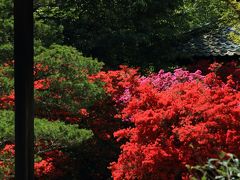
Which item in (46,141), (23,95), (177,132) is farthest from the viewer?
(46,141)

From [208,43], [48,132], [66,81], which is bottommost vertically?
[48,132]

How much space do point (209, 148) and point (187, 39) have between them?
916 cm

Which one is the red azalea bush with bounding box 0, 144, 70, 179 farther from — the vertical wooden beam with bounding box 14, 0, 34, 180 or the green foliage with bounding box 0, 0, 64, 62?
the vertical wooden beam with bounding box 14, 0, 34, 180

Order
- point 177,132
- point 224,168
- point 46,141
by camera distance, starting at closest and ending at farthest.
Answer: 1. point 224,168
2. point 177,132
3. point 46,141

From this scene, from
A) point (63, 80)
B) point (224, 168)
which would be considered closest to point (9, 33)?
point (63, 80)

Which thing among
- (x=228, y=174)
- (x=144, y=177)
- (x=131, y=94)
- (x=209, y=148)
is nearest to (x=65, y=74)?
(x=131, y=94)

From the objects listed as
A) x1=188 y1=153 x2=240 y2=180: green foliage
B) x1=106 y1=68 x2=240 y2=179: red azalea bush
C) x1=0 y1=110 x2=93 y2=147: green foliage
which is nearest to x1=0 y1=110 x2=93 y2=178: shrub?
x1=0 y1=110 x2=93 y2=147: green foliage

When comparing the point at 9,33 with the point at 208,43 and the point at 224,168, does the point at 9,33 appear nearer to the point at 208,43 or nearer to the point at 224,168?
the point at 224,168

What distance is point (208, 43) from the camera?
A: 15.1 metres

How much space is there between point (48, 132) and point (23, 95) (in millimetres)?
3037

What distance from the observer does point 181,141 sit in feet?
23.4

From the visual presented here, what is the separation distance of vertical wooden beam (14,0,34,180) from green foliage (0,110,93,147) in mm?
2611

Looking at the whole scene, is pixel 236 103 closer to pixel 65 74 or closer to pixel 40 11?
pixel 65 74

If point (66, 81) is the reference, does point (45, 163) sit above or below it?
below
